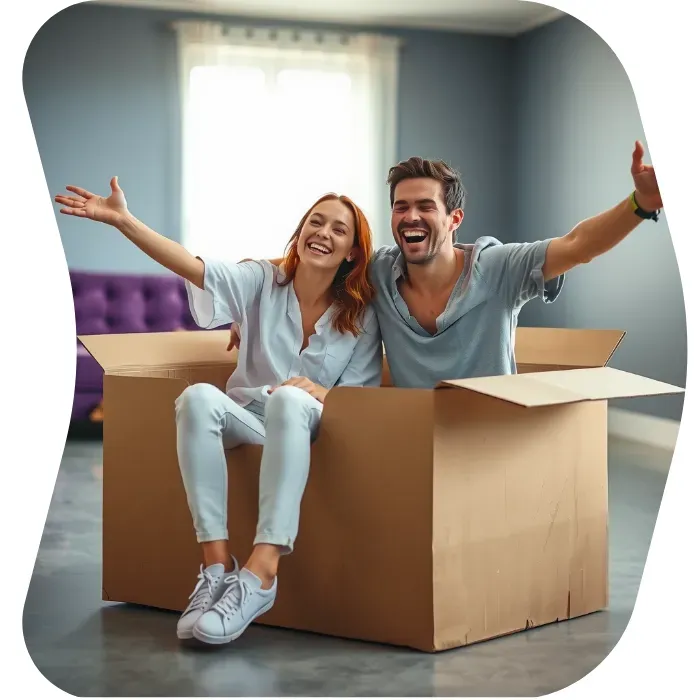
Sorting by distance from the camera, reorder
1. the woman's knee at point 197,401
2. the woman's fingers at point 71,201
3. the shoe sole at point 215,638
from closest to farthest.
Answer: the shoe sole at point 215,638
the woman's knee at point 197,401
the woman's fingers at point 71,201

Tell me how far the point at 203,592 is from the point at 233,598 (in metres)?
0.05

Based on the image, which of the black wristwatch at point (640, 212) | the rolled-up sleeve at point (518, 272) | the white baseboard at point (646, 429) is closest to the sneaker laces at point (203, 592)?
the rolled-up sleeve at point (518, 272)

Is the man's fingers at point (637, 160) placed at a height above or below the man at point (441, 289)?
above

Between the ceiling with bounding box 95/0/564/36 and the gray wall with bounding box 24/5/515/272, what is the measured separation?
3 centimetres

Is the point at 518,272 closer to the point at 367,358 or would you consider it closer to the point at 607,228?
the point at 607,228

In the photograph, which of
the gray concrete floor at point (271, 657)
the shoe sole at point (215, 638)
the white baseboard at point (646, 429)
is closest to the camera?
the gray concrete floor at point (271, 657)

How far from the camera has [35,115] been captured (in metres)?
2.06

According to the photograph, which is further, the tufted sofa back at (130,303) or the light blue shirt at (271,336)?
the tufted sofa back at (130,303)

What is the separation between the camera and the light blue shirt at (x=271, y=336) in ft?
6.12

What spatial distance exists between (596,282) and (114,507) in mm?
1514

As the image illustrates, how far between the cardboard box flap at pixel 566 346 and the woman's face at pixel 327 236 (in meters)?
0.43

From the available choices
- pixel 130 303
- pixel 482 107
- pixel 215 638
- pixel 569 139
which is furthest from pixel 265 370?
pixel 130 303

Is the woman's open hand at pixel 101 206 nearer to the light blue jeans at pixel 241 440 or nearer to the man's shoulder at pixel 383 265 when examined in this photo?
the light blue jeans at pixel 241 440

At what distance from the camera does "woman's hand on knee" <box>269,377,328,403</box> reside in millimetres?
1757
